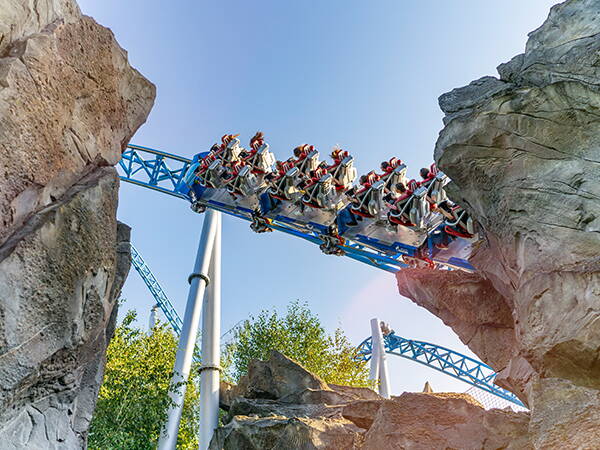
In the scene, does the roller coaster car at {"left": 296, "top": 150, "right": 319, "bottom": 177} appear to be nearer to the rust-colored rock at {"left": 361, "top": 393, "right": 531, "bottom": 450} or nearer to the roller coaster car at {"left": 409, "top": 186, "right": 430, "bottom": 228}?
the roller coaster car at {"left": 409, "top": 186, "right": 430, "bottom": 228}

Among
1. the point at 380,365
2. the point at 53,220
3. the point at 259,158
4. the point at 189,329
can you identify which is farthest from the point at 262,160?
the point at 380,365

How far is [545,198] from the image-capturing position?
18.5 ft

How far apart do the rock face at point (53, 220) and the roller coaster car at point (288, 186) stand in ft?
21.7

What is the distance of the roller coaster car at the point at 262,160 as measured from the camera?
1235 cm

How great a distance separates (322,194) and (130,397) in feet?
16.2

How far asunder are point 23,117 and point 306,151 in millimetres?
8196

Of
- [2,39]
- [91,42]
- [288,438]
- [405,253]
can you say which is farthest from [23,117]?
[405,253]

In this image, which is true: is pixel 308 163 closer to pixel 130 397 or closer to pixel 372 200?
pixel 372 200

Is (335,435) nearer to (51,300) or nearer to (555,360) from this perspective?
(555,360)

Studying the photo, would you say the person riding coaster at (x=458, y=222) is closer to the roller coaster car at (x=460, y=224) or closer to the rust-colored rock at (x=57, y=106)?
the roller coaster car at (x=460, y=224)

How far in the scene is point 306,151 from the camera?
12.0m

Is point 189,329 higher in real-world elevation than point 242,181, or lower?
lower

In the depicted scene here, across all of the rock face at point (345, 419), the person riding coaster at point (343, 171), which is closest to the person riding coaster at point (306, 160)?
the person riding coaster at point (343, 171)

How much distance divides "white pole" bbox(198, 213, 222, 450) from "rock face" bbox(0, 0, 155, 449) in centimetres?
698
